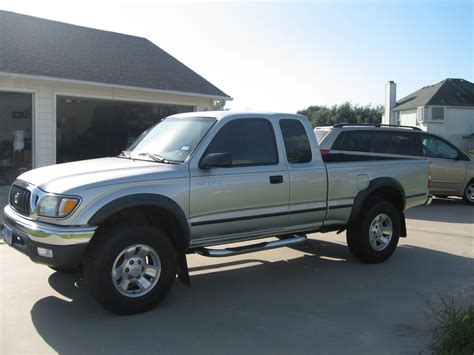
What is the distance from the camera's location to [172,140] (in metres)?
5.69

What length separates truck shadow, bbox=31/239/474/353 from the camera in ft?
13.7

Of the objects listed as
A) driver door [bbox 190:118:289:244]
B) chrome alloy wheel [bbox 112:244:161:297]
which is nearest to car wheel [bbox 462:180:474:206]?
driver door [bbox 190:118:289:244]

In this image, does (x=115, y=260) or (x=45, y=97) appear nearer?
(x=115, y=260)

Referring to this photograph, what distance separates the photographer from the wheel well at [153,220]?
484cm

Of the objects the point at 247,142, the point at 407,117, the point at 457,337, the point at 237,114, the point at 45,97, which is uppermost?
the point at 407,117

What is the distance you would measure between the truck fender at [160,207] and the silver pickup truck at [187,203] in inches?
0.4

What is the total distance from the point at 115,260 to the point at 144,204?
1.93ft

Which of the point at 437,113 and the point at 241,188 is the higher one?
the point at 437,113

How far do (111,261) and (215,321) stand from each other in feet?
3.72

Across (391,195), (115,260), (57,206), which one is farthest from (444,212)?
(57,206)

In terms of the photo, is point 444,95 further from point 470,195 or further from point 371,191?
A: point 371,191

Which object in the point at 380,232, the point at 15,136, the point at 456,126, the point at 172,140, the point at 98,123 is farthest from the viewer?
the point at 456,126

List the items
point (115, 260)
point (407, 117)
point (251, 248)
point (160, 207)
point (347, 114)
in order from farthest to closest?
point (347, 114) → point (407, 117) → point (251, 248) → point (160, 207) → point (115, 260)

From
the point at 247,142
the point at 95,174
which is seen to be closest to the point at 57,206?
the point at 95,174
